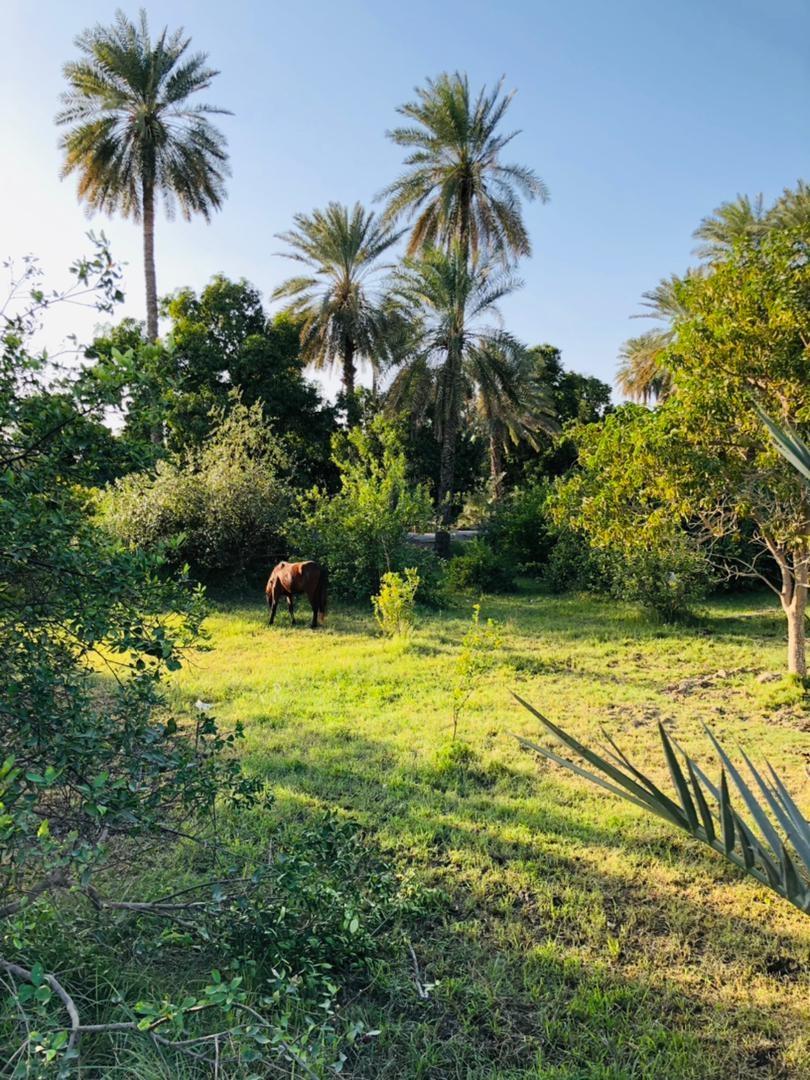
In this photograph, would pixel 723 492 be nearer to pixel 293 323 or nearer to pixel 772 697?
pixel 772 697

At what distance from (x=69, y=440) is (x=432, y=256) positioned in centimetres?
1748

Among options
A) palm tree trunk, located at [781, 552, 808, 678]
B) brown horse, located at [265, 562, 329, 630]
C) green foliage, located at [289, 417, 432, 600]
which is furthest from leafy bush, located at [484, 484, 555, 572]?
palm tree trunk, located at [781, 552, 808, 678]

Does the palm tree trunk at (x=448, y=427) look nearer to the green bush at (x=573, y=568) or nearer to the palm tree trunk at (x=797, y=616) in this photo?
the green bush at (x=573, y=568)

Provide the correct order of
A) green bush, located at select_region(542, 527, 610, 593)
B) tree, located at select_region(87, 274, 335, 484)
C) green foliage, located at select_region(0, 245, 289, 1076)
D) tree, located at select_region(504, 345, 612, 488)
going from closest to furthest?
green foliage, located at select_region(0, 245, 289, 1076), green bush, located at select_region(542, 527, 610, 593), tree, located at select_region(87, 274, 335, 484), tree, located at select_region(504, 345, 612, 488)

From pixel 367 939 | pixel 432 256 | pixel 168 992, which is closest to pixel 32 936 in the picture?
pixel 168 992

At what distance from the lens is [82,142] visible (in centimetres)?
1897

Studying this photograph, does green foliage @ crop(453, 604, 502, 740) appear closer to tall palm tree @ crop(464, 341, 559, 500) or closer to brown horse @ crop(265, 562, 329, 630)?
brown horse @ crop(265, 562, 329, 630)

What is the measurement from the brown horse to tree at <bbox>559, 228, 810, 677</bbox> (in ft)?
16.9

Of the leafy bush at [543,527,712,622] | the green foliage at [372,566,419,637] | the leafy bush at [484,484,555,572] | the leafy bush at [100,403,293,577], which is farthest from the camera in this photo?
the leafy bush at [484,484,555,572]

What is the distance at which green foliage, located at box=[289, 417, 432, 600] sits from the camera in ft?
45.8

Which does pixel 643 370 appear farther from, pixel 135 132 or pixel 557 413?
pixel 135 132

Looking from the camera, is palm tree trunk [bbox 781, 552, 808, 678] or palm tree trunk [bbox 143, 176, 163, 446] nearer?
palm tree trunk [bbox 781, 552, 808, 678]

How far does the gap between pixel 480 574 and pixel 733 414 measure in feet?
31.0

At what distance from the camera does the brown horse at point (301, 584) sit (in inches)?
447
